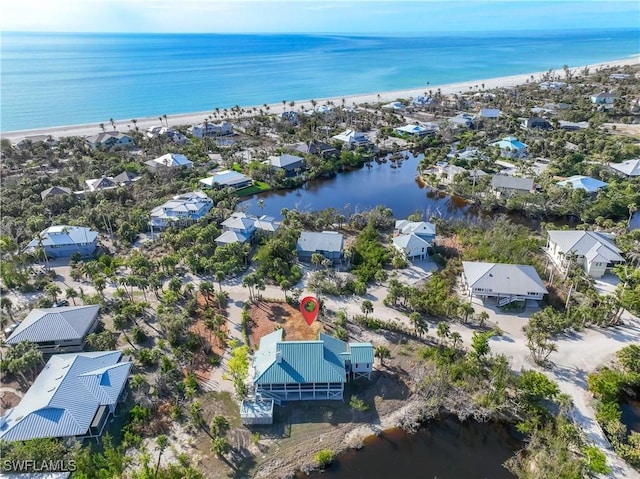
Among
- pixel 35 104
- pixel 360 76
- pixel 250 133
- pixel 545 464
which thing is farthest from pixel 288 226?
pixel 360 76

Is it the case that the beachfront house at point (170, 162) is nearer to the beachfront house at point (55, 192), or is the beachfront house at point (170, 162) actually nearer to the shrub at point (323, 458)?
the beachfront house at point (55, 192)

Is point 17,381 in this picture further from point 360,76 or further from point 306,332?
point 360,76

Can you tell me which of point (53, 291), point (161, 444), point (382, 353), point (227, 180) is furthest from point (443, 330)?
point (227, 180)

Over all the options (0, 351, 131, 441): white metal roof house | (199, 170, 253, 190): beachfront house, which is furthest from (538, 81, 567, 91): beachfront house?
(0, 351, 131, 441): white metal roof house

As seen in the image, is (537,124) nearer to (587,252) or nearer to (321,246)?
(587,252)

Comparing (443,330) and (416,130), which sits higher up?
(416,130)

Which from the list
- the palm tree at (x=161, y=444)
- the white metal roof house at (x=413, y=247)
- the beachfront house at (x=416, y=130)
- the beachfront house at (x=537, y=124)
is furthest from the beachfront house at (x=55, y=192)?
the beachfront house at (x=537, y=124)
